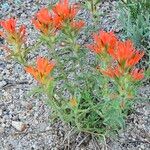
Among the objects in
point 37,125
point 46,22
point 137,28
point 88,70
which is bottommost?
point 37,125

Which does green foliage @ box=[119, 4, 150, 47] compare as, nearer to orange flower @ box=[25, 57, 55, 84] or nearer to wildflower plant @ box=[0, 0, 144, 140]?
wildflower plant @ box=[0, 0, 144, 140]

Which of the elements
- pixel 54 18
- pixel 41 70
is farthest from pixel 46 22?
pixel 41 70

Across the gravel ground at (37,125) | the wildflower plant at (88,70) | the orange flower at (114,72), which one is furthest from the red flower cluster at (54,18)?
the gravel ground at (37,125)

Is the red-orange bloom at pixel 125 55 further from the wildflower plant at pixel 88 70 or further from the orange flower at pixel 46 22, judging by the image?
the orange flower at pixel 46 22

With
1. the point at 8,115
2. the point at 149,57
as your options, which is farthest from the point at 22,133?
the point at 149,57

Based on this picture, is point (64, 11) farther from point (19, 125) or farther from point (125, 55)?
point (19, 125)
